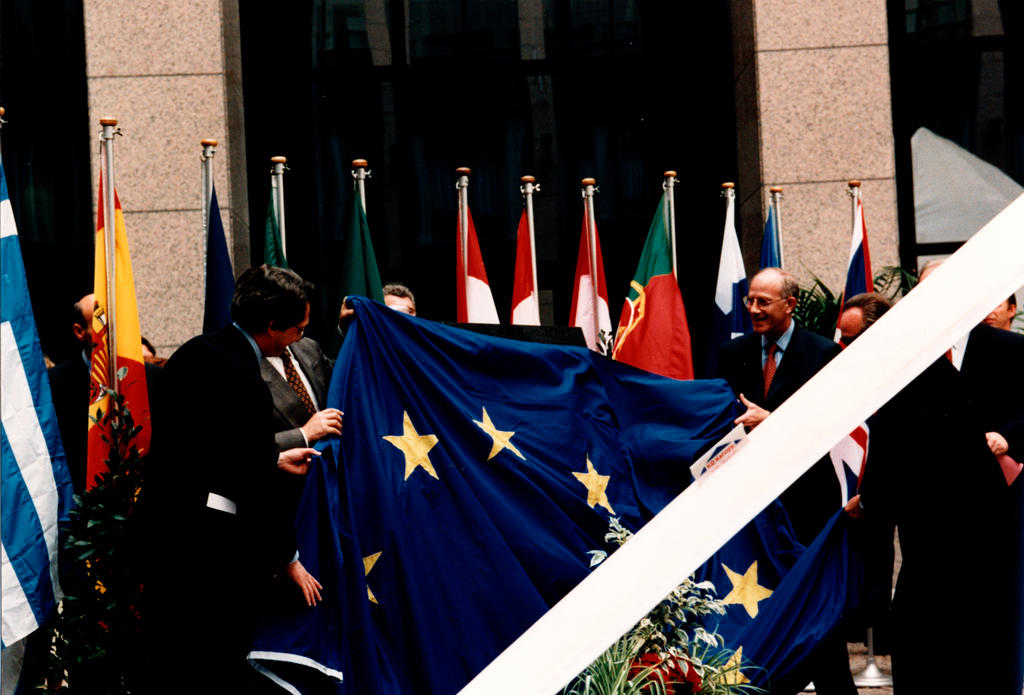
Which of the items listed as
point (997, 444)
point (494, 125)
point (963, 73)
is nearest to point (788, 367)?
point (997, 444)

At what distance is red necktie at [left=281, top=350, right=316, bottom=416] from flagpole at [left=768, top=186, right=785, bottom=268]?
5.02 m

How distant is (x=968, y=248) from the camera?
1.12 meters

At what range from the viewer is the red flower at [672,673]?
4.35 meters

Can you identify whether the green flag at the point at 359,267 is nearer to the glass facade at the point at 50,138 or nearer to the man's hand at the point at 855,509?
the glass facade at the point at 50,138

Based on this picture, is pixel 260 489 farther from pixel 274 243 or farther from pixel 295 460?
pixel 274 243

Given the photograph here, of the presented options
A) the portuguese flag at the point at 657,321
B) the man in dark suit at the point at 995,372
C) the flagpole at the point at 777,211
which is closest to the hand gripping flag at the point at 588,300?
the portuguese flag at the point at 657,321

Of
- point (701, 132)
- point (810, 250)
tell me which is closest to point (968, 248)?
point (810, 250)

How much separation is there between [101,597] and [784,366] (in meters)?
3.58

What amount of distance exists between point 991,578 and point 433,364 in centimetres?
237

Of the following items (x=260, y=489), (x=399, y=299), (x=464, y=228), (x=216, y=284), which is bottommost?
(x=260, y=489)

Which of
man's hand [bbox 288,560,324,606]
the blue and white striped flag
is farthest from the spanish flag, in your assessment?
man's hand [bbox 288,560,324,606]

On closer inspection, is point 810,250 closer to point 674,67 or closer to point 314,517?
point 674,67

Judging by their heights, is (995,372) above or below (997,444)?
above

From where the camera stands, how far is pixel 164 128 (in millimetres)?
9414
